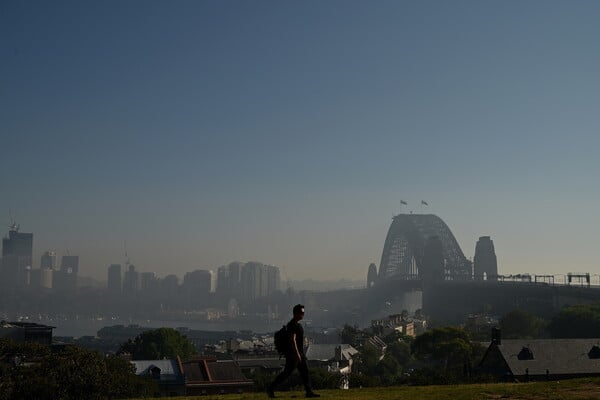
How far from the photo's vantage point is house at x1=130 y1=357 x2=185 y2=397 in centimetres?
4862

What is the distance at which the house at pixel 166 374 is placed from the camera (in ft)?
160

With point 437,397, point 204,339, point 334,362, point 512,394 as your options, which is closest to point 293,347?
point 437,397

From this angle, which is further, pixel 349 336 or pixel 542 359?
pixel 349 336

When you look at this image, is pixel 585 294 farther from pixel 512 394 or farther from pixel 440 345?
pixel 512 394

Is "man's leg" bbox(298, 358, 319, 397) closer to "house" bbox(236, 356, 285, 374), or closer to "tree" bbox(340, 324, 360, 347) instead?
"house" bbox(236, 356, 285, 374)

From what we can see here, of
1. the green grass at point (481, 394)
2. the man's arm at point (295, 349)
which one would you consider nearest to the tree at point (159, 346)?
the green grass at point (481, 394)

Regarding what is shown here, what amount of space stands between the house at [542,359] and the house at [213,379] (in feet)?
54.6

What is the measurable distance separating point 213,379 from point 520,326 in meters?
69.8

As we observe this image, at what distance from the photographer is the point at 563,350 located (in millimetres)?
49531

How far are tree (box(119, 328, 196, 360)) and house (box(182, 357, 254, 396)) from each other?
25.3 metres

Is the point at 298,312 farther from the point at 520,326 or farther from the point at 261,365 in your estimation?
the point at 520,326

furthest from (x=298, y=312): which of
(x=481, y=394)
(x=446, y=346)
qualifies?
(x=446, y=346)

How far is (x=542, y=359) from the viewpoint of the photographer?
48000 millimetres

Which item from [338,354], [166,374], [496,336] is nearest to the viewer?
[166,374]
